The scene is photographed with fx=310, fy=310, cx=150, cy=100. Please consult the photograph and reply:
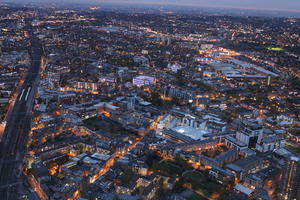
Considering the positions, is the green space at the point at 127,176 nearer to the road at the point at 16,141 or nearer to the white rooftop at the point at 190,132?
the road at the point at 16,141

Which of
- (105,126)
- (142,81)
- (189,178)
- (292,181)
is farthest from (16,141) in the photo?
(142,81)

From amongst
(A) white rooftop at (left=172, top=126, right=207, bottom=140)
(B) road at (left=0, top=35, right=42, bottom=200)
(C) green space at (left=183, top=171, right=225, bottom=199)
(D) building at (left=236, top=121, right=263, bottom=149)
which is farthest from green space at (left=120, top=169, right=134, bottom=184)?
(D) building at (left=236, top=121, right=263, bottom=149)

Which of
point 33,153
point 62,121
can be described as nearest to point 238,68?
point 62,121

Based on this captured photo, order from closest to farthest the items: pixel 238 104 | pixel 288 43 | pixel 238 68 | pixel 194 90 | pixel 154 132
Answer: pixel 154 132, pixel 238 104, pixel 194 90, pixel 238 68, pixel 288 43

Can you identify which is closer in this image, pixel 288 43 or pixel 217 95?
pixel 217 95

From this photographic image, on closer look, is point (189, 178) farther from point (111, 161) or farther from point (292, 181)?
point (292, 181)

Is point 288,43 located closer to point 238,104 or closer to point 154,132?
point 238,104
